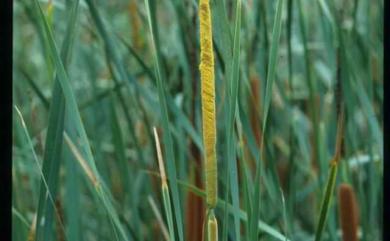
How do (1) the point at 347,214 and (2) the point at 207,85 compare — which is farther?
(1) the point at 347,214

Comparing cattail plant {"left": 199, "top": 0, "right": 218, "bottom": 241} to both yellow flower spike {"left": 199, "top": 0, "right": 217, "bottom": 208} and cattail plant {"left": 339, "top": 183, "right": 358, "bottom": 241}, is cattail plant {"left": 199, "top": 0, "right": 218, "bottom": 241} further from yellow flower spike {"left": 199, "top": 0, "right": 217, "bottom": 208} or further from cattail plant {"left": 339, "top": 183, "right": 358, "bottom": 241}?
cattail plant {"left": 339, "top": 183, "right": 358, "bottom": 241}

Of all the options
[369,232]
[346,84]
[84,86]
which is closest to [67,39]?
[346,84]
